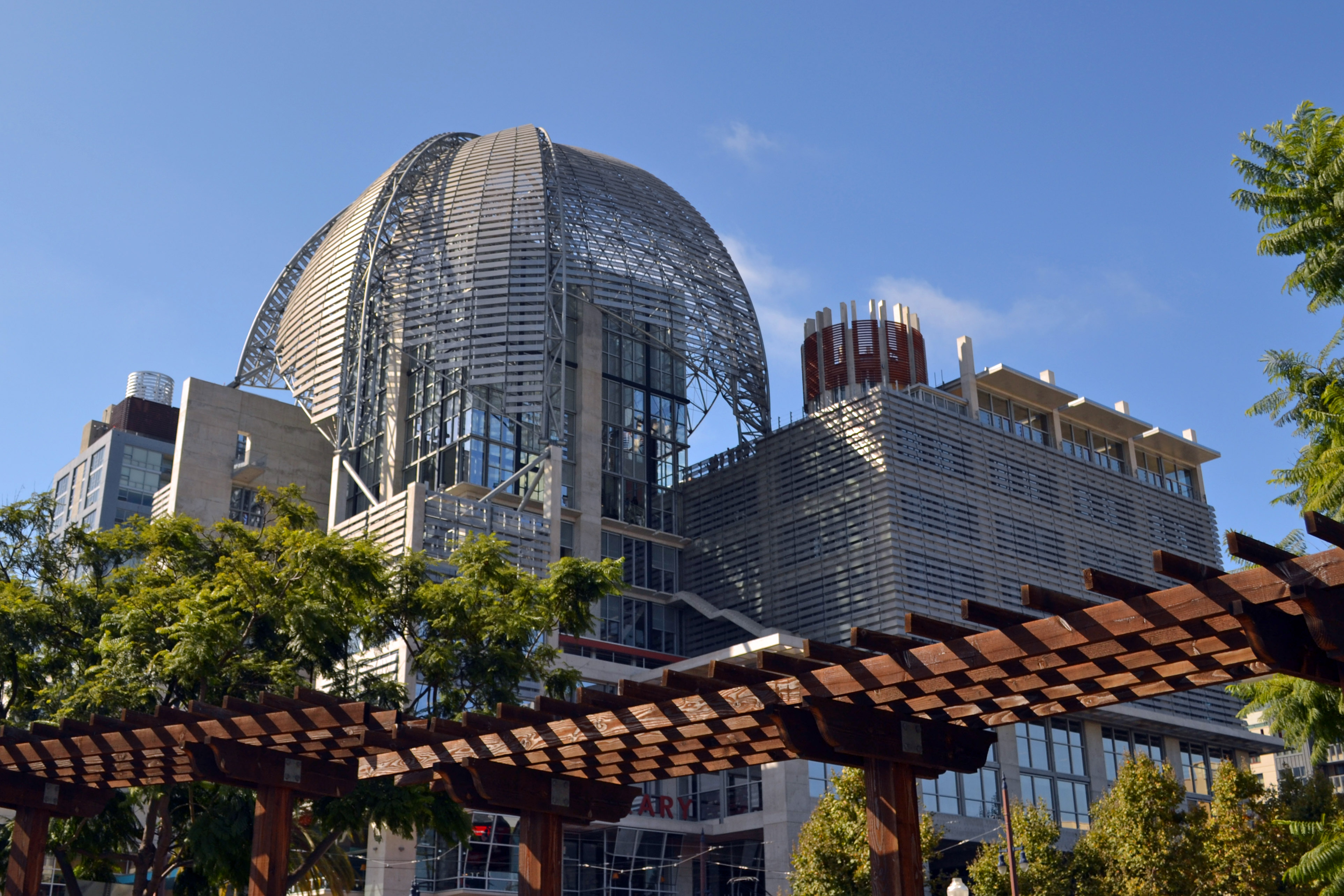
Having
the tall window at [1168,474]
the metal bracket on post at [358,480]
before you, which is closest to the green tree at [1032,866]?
the metal bracket on post at [358,480]

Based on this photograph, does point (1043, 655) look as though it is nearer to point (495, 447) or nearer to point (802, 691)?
point (802, 691)

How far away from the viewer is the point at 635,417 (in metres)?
63.2

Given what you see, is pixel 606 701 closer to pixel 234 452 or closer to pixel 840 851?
pixel 840 851

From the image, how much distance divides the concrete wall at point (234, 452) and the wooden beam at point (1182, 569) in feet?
176

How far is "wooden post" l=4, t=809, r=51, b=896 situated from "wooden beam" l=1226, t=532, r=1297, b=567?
51.9 ft

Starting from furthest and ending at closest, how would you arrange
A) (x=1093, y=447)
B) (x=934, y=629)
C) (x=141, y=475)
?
(x=141, y=475) < (x=1093, y=447) < (x=934, y=629)

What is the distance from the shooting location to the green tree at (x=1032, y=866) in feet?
104

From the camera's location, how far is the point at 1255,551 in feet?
28.7

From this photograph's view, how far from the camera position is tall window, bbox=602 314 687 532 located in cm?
6147

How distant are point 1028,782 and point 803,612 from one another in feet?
37.3

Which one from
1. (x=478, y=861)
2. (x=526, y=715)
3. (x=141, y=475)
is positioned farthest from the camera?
(x=141, y=475)

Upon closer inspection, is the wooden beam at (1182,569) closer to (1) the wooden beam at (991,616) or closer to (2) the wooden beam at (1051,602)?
(2) the wooden beam at (1051,602)

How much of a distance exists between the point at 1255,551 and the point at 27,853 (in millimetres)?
16045

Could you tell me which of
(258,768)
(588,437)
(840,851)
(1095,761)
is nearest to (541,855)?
(258,768)
